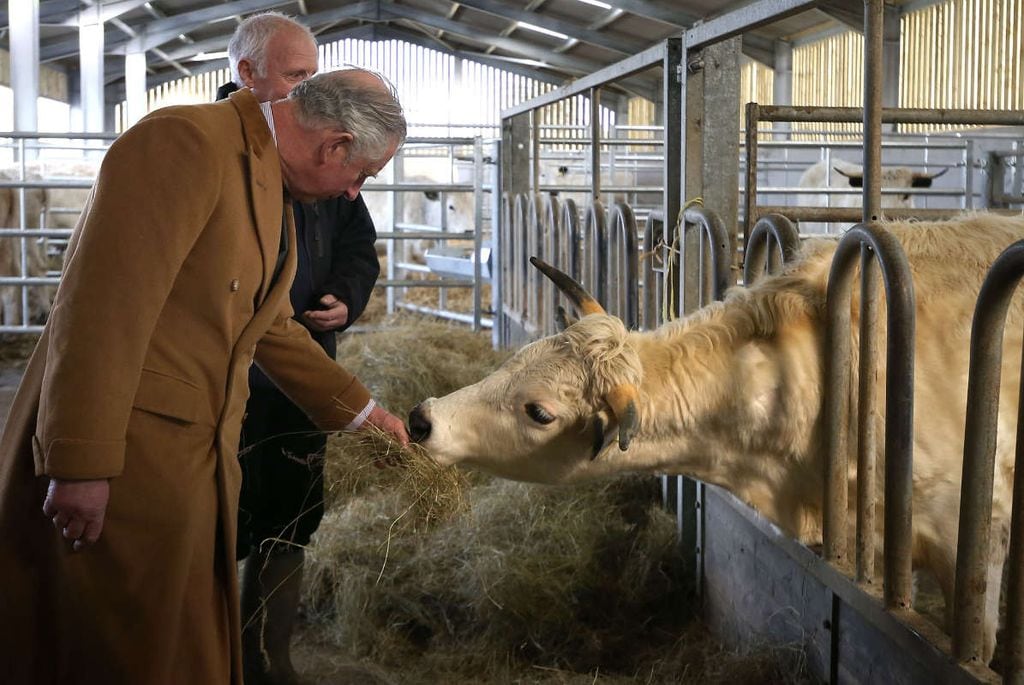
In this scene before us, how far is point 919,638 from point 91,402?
4.95 ft

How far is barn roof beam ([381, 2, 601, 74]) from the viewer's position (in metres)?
22.9

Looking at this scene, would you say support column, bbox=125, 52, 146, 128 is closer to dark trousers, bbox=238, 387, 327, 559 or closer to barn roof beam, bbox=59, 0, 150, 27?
barn roof beam, bbox=59, 0, 150, 27

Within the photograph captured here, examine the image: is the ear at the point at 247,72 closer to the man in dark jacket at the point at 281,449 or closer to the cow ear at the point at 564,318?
the man in dark jacket at the point at 281,449

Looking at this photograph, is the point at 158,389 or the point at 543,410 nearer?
the point at 158,389

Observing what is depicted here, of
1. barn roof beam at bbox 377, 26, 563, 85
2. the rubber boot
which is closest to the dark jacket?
the rubber boot

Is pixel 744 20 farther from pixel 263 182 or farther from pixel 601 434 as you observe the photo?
pixel 263 182

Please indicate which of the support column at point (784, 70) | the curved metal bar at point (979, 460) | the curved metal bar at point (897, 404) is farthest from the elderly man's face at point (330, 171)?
the support column at point (784, 70)

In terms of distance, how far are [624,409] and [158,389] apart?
3.12ft

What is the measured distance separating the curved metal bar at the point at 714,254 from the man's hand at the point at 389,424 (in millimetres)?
1080

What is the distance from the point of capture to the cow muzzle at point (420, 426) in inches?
100

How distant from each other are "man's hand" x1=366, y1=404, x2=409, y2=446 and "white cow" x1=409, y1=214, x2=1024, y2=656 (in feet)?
0.12

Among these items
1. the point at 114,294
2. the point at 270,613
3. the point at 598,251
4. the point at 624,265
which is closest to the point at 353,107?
the point at 114,294

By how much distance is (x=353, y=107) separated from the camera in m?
2.04

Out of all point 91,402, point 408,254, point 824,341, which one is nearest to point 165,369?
point 91,402
